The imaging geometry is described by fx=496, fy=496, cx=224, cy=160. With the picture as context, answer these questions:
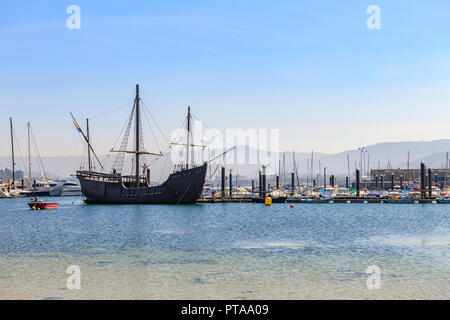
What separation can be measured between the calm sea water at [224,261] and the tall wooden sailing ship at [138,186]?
37781 mm

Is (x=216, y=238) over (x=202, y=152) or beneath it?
beneath

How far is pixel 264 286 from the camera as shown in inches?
922

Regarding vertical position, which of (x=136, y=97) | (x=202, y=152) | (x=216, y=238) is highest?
(x=136, y=97)

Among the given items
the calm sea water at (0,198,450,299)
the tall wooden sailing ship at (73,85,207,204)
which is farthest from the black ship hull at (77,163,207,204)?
the calm sea water at (0,198,450,299)

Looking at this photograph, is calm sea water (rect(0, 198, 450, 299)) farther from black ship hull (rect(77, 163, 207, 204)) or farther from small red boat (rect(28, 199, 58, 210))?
black ship hull (rect(77, 163, 207, 204))

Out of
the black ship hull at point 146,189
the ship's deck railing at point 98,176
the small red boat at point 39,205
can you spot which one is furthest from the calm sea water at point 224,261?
the ship's deck railing at point 98,176

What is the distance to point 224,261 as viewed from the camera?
100 feet

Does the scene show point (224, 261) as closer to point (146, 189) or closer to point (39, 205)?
point (146, 189)

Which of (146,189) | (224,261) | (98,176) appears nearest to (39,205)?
(98,176)

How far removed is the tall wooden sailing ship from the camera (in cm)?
9188

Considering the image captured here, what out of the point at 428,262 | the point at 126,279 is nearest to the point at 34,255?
the point at 126,279

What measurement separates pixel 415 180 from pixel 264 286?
618ft
